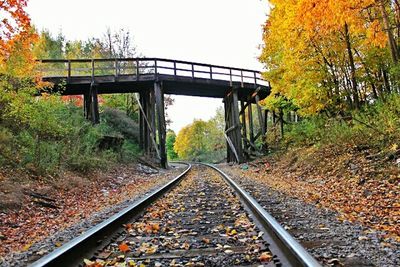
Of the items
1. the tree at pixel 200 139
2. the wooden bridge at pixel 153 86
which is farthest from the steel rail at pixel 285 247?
the tree at pixel 200 139

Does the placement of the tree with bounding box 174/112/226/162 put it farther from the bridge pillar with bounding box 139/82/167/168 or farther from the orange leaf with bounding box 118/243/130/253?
the orange leaf with bounding box 118/243/130/253

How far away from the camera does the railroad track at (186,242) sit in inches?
124

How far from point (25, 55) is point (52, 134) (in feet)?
13.1

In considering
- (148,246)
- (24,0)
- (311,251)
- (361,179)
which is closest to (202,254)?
(148,246)

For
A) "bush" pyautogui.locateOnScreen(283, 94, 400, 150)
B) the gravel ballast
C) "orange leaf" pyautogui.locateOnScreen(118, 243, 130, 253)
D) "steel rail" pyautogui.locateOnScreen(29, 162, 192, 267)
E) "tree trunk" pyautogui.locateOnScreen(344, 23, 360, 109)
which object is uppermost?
"tree trunk" pyautogui.locateOnScreen(344, 23, 360, 109)

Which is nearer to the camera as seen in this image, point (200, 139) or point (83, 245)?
point (83, 245)

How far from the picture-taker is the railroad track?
3.16 m

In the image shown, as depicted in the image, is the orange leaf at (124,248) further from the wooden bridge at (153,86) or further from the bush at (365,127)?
the wooden bridge at (153,86)

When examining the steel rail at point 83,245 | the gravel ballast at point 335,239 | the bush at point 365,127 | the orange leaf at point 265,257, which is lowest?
the gravel ballast at point 335,239

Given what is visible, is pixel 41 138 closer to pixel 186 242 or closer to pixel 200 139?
pixel 186 242

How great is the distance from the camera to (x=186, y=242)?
4.00 m

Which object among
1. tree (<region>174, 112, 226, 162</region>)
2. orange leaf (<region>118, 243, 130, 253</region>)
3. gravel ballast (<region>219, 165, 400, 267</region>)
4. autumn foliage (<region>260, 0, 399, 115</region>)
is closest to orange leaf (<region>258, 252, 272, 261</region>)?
gravel ballast (<region>219, 165, 400, 267</region>)

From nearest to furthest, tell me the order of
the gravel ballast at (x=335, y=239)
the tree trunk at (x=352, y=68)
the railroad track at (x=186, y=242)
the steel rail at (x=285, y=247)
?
the steel rail at (x=285, y=247), the gravel ballast at (x=335, y=239), the railroad track at (x=186, y=242), the tree trunk at (x=352, y=68)

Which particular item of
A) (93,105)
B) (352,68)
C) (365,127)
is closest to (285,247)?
(365,127)
